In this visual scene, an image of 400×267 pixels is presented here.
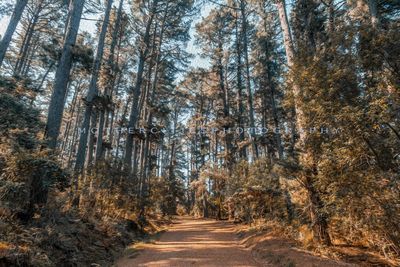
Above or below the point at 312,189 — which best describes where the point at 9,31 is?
above

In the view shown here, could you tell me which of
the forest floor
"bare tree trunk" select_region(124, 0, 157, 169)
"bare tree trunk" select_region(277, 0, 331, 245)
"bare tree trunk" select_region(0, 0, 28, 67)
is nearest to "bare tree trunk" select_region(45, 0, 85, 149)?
"bare tree trunk" select_region(0, 0, 28, 67)

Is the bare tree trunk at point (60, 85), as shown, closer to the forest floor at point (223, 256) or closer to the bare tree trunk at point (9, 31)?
the bare tree trunk at point (9, 31)

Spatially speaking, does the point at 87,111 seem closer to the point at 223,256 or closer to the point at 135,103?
the point at 135,103

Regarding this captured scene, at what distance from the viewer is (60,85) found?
7125 millimetres

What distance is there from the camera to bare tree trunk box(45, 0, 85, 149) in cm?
668

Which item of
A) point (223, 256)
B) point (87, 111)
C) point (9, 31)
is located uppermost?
point (9, 31)

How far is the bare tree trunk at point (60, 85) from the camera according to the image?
668 cm

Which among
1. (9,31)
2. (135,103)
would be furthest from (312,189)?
(9,31)

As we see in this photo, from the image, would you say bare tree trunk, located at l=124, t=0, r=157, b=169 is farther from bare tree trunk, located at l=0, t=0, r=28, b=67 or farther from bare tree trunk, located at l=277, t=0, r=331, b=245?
bare tree trunk, located at l=277, t=0, r=331, b=245

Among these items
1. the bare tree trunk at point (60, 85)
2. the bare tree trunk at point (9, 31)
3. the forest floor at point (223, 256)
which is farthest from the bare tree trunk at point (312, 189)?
the bare tree trunk at point (9, 31)

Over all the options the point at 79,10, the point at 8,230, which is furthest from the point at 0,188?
the point at 79,10

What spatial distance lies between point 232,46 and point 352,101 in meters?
15.4

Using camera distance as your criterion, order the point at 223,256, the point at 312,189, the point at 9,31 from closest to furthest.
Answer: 1. the point at 312,189
2. the point at 223,256
3. the point at 9,31

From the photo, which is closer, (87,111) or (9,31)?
(9,31)
